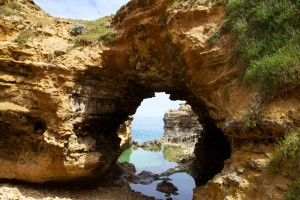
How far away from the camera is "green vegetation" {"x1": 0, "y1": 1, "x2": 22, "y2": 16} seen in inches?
465

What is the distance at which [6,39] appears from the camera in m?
11.5

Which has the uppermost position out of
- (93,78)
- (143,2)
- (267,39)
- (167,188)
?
(143,2)

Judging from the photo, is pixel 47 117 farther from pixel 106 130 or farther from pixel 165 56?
pixel 165 56

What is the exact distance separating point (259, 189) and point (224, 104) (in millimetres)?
3016

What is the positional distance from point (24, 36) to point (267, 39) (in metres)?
10.2

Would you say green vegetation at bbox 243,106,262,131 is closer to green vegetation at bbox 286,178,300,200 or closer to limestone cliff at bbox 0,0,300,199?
limestone cliff at bbox 0,0,300,199

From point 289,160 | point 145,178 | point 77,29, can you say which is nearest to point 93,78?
point 77,29

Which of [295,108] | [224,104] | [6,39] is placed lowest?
[295,108]

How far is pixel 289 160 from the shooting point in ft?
18.0

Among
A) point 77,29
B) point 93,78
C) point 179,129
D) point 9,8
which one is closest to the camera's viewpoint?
point 9,8

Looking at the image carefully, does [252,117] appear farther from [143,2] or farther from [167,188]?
[167,188]

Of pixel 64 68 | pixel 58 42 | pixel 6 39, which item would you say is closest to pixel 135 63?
pixel 64 68

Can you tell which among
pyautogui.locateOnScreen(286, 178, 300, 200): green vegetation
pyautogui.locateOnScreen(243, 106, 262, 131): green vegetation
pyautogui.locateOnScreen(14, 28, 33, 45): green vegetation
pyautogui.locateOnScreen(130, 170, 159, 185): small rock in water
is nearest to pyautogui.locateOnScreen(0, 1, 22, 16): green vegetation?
pyautogui.locateOnScreen(14, 28, 33, 45): green vegetation

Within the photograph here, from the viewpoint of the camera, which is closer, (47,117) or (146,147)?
(47,117)
